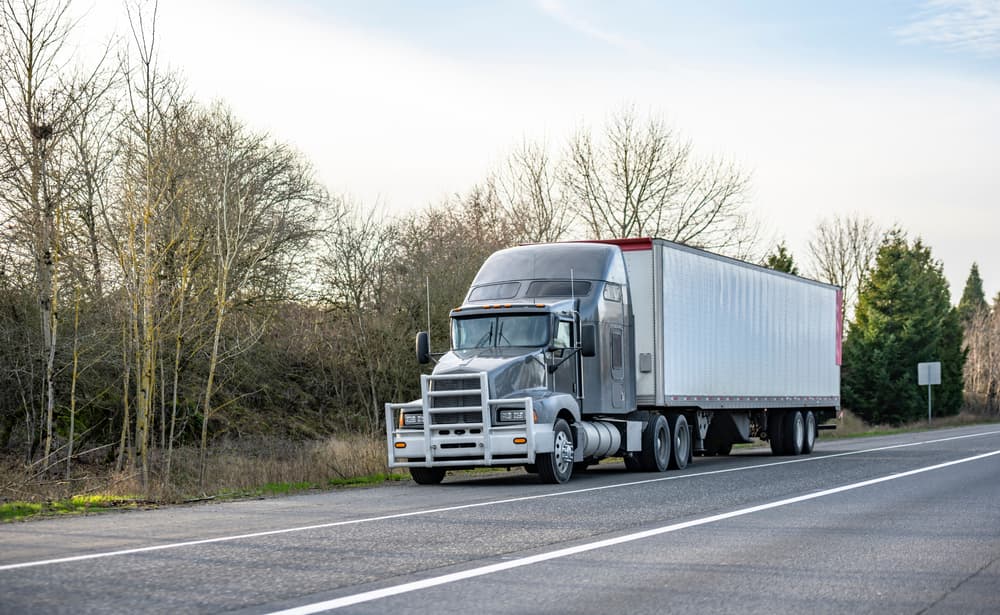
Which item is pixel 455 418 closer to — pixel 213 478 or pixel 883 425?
pixel 213 478

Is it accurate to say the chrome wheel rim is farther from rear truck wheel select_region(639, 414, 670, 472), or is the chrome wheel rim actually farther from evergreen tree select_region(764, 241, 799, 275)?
evergreen tree select_region(764, 241, 799, 275)

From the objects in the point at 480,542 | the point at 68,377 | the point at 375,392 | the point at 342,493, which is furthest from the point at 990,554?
the point at 375,392

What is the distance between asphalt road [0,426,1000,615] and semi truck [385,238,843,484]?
2013 mm

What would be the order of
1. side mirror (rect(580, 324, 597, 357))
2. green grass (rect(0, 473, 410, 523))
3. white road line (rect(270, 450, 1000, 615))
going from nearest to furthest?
white road line (rect(270, 450, 1000, 615))
green grass (rect(0, 473, 410, 523))
side mirror (rect(580, 324, 597, 357))

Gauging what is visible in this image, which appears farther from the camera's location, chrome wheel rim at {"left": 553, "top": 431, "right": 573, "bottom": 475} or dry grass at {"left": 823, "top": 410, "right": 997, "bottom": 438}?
dry grass at {"left": 823, "top": 410, "right": 997, "bottom": 438}

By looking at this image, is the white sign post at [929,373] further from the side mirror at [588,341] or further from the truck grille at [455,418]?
the truck grille at [455,418]

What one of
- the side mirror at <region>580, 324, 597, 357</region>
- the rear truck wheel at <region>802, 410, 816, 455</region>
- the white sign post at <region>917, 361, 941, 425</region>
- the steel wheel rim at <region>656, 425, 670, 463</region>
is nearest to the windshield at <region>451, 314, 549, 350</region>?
the side mirror at <region>580, 324, 597, 357</region>

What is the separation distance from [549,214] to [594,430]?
27680 millimetres

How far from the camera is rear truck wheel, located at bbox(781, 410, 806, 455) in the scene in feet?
91.9

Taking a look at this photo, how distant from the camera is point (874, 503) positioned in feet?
46.0

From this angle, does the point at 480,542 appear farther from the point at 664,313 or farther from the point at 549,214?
the point at 549,214

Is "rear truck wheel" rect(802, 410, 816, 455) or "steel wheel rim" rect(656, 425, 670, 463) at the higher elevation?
"steel wheel rim" rect(656, 425, 670, 463)

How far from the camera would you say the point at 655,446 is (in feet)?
69.7

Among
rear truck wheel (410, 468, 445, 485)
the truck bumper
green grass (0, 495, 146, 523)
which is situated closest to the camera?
green grass (0, 495, 146, 523)
